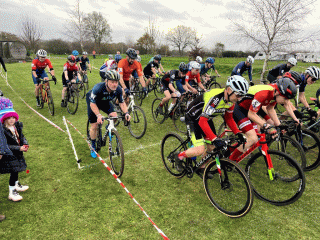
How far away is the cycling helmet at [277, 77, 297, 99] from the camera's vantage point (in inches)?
144

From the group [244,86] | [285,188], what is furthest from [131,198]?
[285,188]

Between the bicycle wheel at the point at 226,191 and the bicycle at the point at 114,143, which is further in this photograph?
the bicycle at the point at 114,143

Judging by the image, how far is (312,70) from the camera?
202 inches

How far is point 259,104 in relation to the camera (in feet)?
12.7

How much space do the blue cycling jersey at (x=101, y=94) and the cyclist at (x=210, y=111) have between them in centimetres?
184

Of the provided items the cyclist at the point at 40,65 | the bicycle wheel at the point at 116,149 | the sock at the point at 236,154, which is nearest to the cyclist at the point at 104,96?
the bicycle wheel at the point at 116,149

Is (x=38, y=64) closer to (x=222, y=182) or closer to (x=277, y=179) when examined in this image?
(x=222, y=182)

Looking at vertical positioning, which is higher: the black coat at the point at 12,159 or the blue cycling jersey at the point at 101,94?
the blue cycling jersey at the point at 101,94

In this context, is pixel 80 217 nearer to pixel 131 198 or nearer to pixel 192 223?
pixel 131 198

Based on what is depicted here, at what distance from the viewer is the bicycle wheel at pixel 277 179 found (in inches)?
139

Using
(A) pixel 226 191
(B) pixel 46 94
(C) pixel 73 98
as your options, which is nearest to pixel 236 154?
(A) pixel 226 191

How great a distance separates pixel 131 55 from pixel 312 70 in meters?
5.57

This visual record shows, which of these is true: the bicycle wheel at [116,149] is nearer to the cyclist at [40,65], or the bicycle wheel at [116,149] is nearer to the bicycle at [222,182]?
the bicycle at [222,182]

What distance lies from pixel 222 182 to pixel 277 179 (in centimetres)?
148
